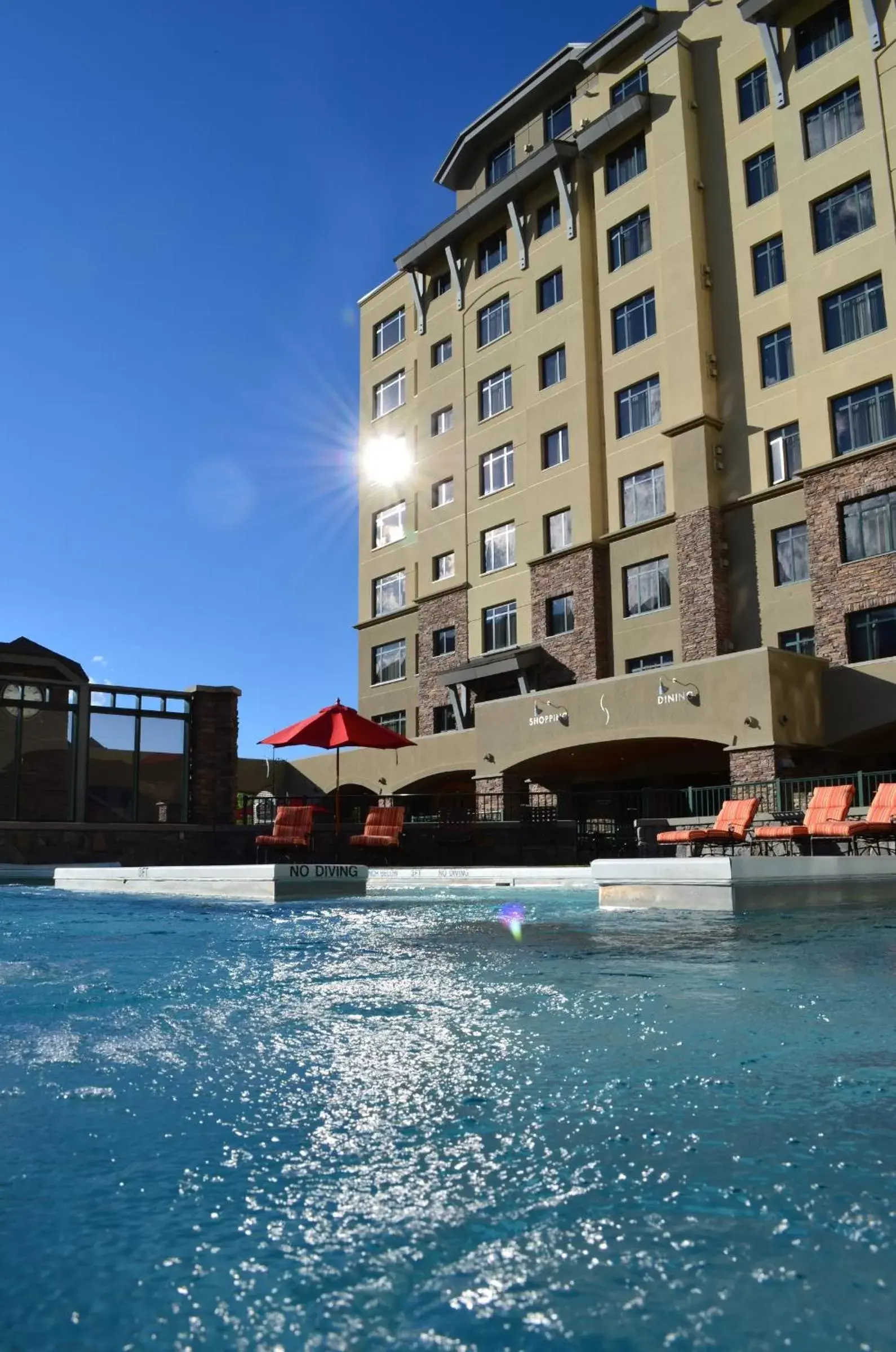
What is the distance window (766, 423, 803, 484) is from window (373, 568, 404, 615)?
15.0 m

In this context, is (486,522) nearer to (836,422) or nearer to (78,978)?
(836,422)

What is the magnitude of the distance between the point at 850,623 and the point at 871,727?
8.69ft

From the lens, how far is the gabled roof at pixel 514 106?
31.6m

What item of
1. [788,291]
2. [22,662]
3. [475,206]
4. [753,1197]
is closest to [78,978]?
[753,1197]

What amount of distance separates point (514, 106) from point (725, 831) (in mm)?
27758

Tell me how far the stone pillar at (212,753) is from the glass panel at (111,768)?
129 cm

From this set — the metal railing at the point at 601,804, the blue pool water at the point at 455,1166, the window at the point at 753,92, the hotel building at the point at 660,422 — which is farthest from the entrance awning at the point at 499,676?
the blue pool water at the point at 455,1166

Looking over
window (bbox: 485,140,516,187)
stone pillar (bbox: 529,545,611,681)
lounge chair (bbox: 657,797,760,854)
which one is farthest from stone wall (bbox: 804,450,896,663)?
window (bbox: 485,140,516,187)

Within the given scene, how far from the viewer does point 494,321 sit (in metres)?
34.2

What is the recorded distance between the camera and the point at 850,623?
76.9ft

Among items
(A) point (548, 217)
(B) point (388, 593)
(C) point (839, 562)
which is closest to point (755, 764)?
(C) point (839, 562)

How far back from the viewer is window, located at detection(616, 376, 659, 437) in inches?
1116

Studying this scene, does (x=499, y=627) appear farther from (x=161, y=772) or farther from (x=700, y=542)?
(x=161, y=772)

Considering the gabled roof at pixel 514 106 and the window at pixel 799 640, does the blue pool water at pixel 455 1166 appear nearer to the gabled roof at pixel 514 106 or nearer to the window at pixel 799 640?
the window at pixel 799 640
